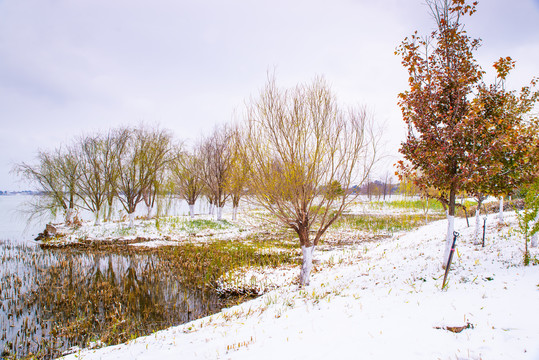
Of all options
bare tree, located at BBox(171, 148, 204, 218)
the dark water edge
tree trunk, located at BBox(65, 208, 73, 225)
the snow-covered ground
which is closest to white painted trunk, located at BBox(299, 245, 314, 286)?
the snow-covered ground

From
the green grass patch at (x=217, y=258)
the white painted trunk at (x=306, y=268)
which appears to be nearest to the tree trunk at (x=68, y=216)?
the green grass patch at (x=217, y=258)

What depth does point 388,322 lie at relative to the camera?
176 inches

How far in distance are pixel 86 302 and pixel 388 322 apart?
8121 millimetres

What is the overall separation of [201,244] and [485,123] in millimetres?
14332

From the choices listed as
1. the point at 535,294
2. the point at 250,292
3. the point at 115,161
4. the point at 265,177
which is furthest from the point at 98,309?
the point at 115,161

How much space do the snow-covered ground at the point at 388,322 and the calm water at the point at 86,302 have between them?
1.18 metres

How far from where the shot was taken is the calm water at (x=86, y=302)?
595 centimetres

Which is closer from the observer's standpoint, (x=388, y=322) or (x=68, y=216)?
(x=388, y=322)

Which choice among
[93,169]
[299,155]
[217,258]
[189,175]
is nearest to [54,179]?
[93,169]

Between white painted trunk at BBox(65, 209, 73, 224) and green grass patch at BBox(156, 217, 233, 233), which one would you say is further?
white painted trunk at BBox(65, 209, 73, 224)

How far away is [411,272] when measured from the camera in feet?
23.6

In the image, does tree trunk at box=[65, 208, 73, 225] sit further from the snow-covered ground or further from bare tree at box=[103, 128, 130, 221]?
the snow-covered ground

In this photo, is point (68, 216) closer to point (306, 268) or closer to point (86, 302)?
point (86, 302)

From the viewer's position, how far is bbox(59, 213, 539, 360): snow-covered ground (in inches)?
144
